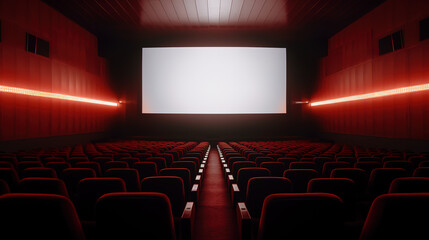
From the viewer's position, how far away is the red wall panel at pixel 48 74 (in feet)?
26.2

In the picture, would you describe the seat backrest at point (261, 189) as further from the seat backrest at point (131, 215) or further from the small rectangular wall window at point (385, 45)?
the small rectangular wall window at point (385, 45)

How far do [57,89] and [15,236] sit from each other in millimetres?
10558

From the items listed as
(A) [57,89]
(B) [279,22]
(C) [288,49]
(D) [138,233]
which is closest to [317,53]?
(C) [288,49]

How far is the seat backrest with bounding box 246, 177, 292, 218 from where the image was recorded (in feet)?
7.63

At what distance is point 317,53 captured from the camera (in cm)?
1379

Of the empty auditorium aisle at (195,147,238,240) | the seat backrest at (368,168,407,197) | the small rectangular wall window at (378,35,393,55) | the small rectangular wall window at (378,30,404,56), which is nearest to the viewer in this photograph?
the empty auditorium aisle at (195,147,238,240)

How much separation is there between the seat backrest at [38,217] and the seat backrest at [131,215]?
17 cm

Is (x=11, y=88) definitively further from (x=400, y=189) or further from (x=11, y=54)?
(x=400, y=189)

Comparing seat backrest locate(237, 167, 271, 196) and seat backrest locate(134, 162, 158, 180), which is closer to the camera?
seat backrest locate(237, 167, 271, 196)

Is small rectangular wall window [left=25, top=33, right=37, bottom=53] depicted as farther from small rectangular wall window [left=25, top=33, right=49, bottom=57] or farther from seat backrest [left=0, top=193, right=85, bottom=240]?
seat backrest [left=0, top=193, right=85, bottom=240]

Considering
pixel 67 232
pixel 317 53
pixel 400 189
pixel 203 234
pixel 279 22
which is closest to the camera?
pixel 67 232

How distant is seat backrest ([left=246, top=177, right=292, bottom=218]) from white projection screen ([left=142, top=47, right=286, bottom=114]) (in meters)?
12.0

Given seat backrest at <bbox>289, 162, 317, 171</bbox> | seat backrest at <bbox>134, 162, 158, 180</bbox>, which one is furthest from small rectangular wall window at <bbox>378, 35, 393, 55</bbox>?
seat backrest at <bbox>134, 162, 158, 180</bbox>

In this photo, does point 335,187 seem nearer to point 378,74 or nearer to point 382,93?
point 382,93
